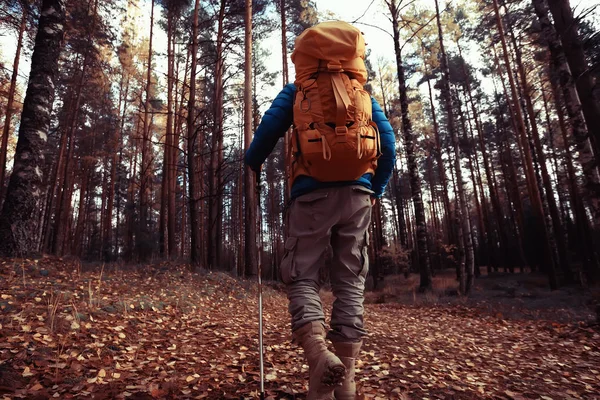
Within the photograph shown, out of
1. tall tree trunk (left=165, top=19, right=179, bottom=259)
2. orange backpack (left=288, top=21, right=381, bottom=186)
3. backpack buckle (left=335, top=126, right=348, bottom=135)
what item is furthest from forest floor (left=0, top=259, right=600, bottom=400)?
tall tree trunk (left=165, top=19, right=179, bottom=259)

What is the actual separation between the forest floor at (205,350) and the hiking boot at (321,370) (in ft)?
2.79

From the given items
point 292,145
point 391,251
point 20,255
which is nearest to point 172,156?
point 20,255

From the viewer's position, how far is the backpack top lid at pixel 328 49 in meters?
2.00

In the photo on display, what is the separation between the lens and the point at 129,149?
22562mm

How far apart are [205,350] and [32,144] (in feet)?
18.9

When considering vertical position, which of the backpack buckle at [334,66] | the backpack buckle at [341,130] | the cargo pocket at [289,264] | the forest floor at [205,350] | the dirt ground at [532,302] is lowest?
the dirt ground at [532,302]

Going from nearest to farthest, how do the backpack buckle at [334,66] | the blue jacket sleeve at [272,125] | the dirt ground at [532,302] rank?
the backpack buckle at [334,66]
the blue jacket sleeve at [272,125]
the dirt ground at [532,302]

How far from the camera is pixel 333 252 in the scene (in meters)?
2.10

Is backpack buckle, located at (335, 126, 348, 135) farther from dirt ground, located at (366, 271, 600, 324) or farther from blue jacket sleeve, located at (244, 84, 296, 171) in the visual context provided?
dirt ground, located at (366, 271, 600, 324)

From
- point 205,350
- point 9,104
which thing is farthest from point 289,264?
point 9,104

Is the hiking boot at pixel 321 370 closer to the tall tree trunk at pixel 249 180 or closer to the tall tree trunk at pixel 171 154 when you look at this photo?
the tall tree trunk at pixel 249 180

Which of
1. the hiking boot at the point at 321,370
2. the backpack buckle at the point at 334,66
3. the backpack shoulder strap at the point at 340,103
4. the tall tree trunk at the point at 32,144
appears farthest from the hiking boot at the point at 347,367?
the tall tree trunk at the point at 32,144

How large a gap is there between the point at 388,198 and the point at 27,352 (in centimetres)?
2887

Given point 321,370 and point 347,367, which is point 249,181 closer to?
point 347,367
